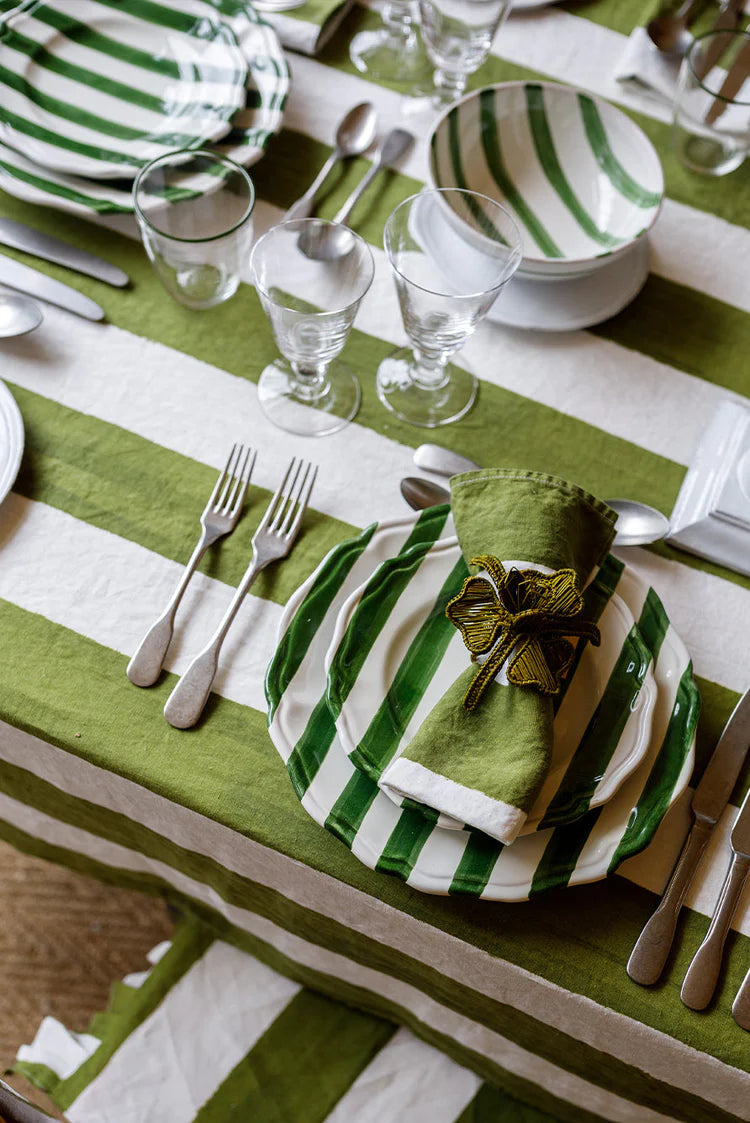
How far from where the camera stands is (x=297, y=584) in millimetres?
770

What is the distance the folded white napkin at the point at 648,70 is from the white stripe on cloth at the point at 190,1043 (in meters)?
1.04

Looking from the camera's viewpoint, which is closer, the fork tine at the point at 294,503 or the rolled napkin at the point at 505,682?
the rolled napkin at the point at 505,682

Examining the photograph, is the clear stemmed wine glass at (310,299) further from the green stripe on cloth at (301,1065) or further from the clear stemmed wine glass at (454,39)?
the green stripe on cloth at (301,1065)

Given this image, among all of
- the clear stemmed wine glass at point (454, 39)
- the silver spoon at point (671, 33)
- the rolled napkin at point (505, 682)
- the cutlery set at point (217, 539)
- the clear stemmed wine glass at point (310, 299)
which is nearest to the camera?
the rolled napkin at point (505, 682)

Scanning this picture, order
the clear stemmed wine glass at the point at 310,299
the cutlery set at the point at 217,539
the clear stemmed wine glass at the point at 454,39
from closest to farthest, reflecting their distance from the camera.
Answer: the cutlery set at the point at 217,539 < the clear stemmed wine glass at the point at 310,299 < the clear stemmed wine glass at the point at 454,39

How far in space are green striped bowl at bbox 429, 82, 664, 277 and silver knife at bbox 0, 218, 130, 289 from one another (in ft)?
1.04

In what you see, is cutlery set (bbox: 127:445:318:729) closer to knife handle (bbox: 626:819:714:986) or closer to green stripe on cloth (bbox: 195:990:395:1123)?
knife handle (bbox: 626:819:714:986)

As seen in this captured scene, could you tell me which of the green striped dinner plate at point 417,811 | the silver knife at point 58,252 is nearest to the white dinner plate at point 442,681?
the green striped dinner plate at point 417,811

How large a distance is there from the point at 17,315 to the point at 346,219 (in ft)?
1.05

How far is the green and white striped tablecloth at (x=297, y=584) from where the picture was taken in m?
0.67

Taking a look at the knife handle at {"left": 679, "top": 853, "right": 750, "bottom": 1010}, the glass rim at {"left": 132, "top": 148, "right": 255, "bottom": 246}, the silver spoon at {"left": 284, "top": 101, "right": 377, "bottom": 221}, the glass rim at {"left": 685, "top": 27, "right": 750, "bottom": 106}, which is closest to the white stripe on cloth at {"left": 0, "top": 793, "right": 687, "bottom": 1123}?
the knife handle at {"left": 679, "top": 853, "right": 750, "bottom": 1010}

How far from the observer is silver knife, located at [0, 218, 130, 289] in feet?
2.91

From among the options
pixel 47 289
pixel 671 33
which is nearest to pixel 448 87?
pixel 671 33

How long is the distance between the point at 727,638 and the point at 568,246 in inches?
15.8
